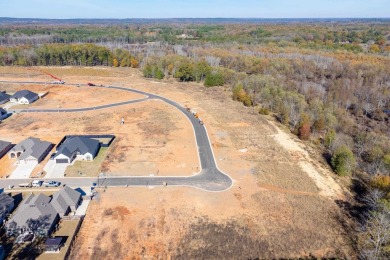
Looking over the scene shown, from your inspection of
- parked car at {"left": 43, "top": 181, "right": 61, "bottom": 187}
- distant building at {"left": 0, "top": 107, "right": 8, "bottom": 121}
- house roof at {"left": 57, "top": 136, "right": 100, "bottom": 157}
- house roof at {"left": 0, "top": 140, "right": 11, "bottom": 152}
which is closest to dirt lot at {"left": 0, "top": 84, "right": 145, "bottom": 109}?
distant building at {"left": 0, "top": 107, "right": 8, "bottom": 121}

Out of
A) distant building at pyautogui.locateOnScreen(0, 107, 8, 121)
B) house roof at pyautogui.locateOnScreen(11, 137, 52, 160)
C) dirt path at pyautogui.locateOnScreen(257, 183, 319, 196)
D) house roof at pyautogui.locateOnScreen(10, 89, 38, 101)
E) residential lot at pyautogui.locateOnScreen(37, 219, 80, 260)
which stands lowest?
residential lot at pyautogui.locateOnScreen(37, 219, 80, 260)

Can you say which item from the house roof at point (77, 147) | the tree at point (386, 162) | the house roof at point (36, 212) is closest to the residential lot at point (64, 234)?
the house roof at point (36, 212)

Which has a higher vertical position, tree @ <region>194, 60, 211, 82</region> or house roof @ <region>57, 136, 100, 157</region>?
tree @ <region>194, 60, 211, 82</region>

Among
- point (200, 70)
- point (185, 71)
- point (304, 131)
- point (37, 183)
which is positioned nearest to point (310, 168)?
point (304, 131)

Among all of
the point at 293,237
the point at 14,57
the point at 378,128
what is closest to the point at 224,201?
the point at 293,237

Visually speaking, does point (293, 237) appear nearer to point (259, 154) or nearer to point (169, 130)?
point (259, 154)

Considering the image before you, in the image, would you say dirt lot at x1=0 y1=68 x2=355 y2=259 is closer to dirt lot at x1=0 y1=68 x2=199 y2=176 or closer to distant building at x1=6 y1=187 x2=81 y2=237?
dirt lot at x1=0 y1=68 x2=199 y2=176
